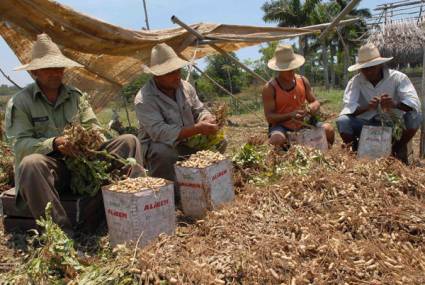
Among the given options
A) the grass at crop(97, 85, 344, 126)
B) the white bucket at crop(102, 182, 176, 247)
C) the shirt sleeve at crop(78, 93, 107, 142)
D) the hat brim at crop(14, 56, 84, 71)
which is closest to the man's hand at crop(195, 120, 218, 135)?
the shirt sleeve at crop(78, 93, 107, 142)

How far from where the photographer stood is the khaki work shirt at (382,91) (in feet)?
15.5

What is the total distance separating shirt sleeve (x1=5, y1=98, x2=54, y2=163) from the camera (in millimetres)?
3254

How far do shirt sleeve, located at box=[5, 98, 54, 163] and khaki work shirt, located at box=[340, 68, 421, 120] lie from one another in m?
3.23

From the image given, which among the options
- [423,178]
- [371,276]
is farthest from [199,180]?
[423,178]

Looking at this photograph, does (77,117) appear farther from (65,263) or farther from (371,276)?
(371,276)

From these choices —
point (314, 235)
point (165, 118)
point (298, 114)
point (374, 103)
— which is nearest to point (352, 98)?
point (374, 103)

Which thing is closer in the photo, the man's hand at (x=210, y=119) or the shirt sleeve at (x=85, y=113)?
the shirt sleeve at (x=85, y=113)

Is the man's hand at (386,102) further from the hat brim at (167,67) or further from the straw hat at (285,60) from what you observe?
the hat brim at (167,67)

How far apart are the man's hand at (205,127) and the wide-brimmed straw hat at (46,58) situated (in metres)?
1.13

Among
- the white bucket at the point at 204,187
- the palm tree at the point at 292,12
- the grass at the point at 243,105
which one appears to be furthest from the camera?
the palm tree at the point at 292,12

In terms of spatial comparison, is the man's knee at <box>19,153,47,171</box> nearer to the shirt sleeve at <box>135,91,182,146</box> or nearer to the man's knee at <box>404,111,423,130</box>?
the shirt sleeve at <box>135,91,182,146</box>

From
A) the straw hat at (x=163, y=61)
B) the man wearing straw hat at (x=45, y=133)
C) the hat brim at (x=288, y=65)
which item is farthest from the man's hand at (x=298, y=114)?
the man wearing straw hat at (x=45, y=133)

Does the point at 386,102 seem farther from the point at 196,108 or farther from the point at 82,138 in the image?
the point at 82,138

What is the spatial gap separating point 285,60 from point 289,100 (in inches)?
17.7
